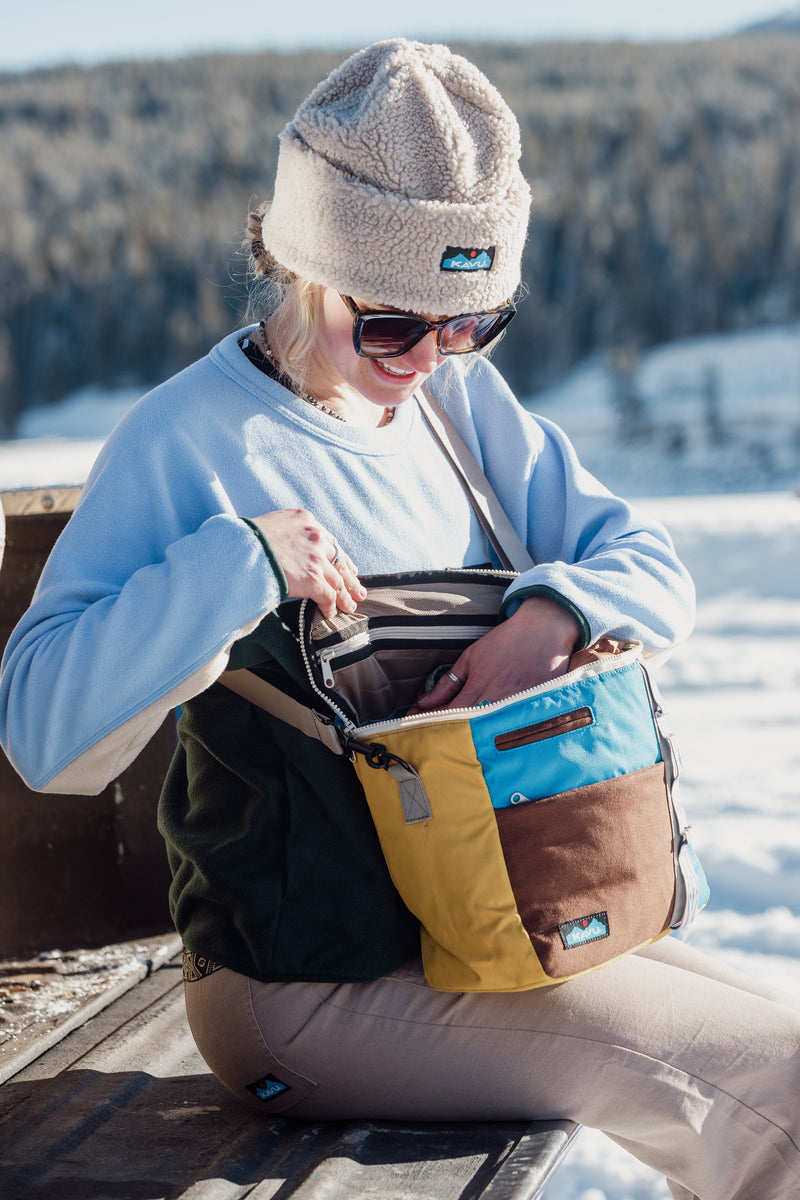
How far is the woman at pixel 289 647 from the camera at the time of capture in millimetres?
1316

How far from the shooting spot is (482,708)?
4.24 feet

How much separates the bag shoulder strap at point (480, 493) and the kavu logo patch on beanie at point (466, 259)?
293mm

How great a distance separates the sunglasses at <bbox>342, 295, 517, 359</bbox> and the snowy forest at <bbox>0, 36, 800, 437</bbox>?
22.1 meters

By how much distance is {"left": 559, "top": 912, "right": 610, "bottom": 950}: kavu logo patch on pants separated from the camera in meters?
1.29

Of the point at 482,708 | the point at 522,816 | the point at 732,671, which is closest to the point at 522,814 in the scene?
the point at 522,816

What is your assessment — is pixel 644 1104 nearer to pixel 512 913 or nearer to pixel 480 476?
pixel 512 913

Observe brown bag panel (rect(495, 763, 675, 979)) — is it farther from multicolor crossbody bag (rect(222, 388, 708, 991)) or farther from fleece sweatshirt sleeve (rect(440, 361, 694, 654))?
fleece sweatshirt sleeve (rect(440, 361, 694, 654))

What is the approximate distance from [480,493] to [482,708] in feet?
1.55

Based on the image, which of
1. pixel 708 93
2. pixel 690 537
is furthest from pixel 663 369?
pixel 708 93

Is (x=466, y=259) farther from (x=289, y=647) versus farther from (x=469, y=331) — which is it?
(x=289, y=647)

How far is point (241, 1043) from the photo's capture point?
1.42m

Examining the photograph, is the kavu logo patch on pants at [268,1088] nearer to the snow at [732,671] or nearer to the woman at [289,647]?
the woman at [289,647]

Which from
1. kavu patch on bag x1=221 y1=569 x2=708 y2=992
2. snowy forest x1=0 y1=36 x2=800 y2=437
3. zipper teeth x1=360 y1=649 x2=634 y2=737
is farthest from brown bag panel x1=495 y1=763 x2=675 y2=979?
snowy forest x1=0 y1=36 x2=800 y2=437

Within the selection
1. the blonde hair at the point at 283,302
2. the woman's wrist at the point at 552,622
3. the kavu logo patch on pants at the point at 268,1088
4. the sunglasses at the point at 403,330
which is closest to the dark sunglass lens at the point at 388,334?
the sunglasses at the point at 403,330
